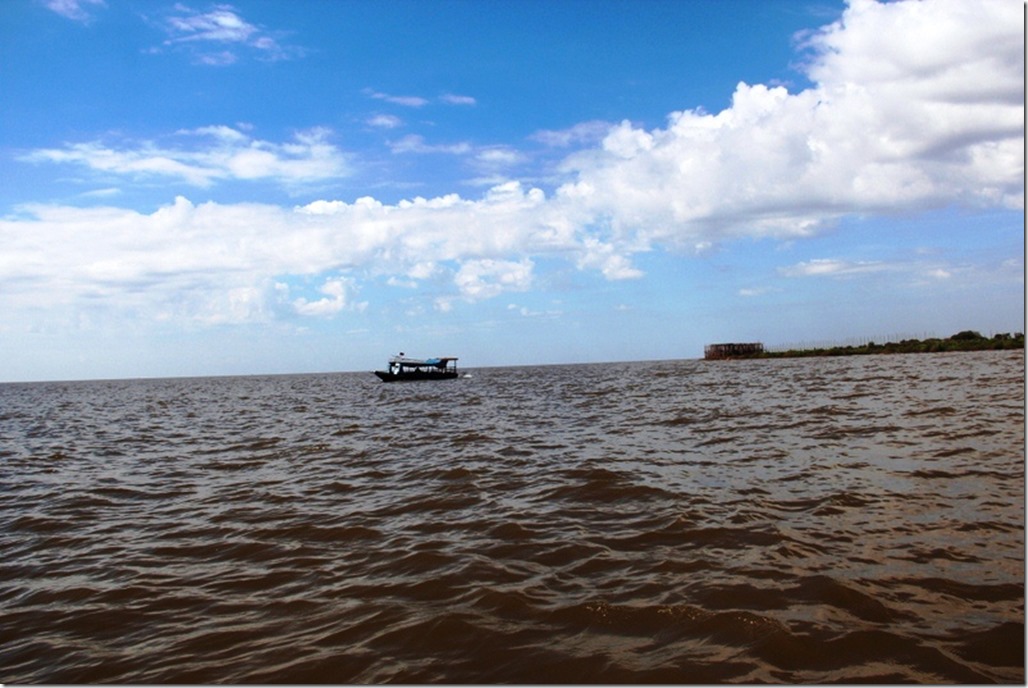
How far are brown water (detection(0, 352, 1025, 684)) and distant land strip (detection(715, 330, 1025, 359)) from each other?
77675 mm

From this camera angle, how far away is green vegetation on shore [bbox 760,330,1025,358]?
7941cm

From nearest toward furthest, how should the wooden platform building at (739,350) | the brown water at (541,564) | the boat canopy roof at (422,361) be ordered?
1. the brown water at (541,564)
2. the boat canopy roof at (422,361)
3. the wooden platform building at (739,350)

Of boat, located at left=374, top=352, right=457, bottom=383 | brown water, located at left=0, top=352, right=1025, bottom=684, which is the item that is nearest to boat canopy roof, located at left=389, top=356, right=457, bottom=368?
boat, located at left=374, top=352, right=457, bottom=383

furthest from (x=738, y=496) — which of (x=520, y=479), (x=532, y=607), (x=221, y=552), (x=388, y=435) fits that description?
(x=388, y=435)

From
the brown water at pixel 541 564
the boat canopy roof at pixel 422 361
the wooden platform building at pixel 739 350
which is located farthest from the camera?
the wooden platform building at pixel 739 350

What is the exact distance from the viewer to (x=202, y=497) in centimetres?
1191

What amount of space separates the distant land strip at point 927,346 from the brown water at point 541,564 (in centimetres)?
7768

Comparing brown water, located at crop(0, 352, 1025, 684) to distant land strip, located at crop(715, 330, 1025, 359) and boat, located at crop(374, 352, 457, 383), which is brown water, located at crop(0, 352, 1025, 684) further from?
distant land strip, located at crop(715, 330, 1025, 359)

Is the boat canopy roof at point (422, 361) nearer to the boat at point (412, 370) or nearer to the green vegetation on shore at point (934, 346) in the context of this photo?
the boat at point (412, 370)

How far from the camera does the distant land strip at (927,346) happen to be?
79.6m

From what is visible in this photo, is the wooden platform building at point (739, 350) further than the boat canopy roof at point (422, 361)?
Yes

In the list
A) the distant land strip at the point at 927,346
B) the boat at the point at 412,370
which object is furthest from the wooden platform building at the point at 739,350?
the boat at the point at 412,370

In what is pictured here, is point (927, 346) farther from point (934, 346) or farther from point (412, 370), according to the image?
point (412, 370)

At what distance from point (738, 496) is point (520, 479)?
175 inches
